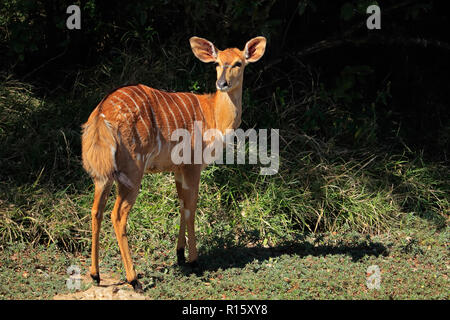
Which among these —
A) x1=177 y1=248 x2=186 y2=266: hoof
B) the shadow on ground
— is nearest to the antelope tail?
x1=177 y1=248 x2=186 y2=266: hoof

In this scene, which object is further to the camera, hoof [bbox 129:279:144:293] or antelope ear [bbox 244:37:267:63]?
antelope ear [bbox 244:37:267:63]

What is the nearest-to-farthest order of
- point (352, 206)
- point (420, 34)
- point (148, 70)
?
point (352, 206), point (148, 70), point (420, 34)

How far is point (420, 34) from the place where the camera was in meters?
8.21

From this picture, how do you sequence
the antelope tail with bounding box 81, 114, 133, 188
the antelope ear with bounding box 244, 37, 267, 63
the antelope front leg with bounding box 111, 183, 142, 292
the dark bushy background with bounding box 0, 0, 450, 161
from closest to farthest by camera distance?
the antelope tail with bounding box 81, 114, 133, 188 → the antelope front leg with bounding box 111, 183, 142, 292 → the antelope ear with bounding box 244, 37, 267, 63 → the dark bushy background with bounding box 0, 0, 450, 161

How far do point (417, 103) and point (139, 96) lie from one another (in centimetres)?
449

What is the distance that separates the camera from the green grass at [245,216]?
5160mm

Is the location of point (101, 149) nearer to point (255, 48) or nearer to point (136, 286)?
point (136, 286)

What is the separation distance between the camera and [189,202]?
5422 millimetres

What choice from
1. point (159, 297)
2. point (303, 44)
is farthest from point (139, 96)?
point (303, 44)

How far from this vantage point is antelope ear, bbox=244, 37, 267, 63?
5645 millimetres

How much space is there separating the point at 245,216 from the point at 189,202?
3.24ft

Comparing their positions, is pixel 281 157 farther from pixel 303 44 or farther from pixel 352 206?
pixel 303 44

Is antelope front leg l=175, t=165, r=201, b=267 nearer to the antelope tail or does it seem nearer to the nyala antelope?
the nyala antelope

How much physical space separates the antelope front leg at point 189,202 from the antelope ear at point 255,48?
1099 mm
